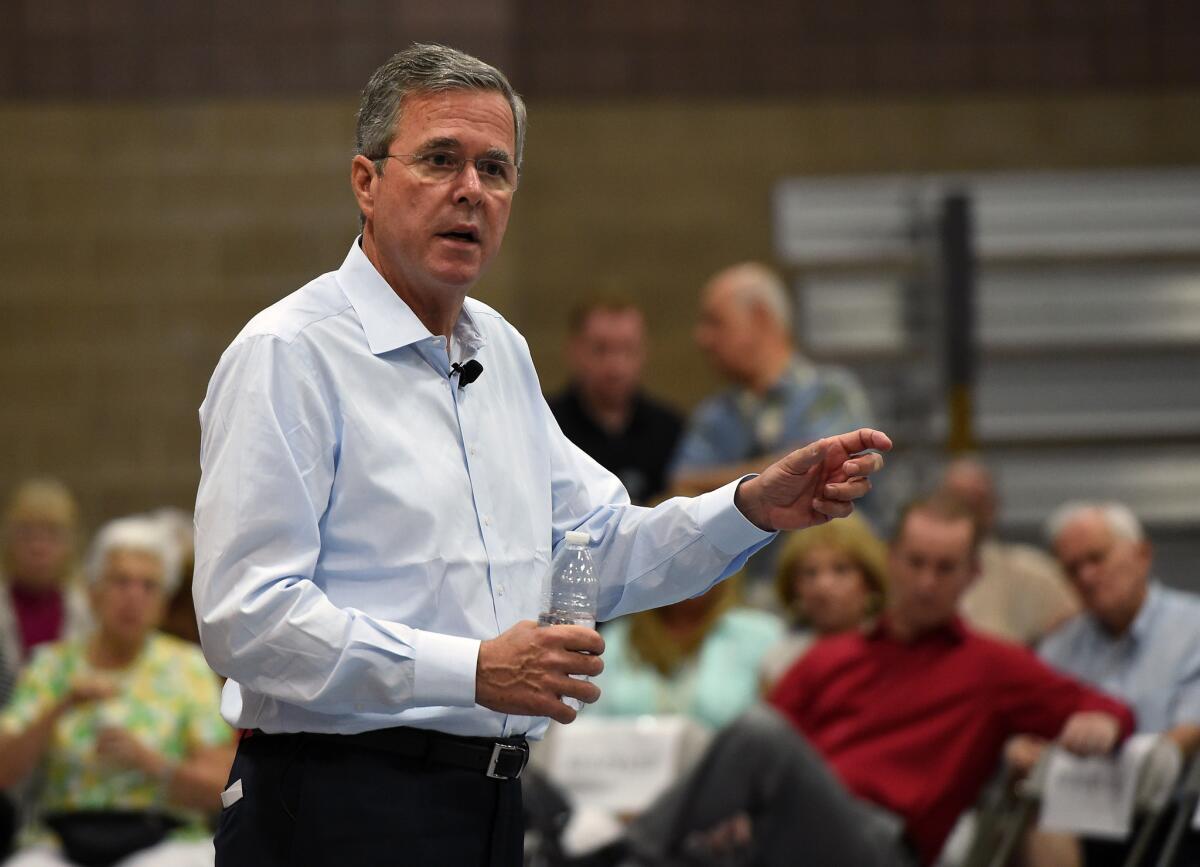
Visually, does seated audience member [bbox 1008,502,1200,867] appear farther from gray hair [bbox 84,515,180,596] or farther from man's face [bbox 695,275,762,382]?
gray hair [bbox 84,515,180,596]

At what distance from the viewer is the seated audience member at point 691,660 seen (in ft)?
15.6

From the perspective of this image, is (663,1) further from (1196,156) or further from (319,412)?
(319,412)

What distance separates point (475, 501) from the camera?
2107 mm

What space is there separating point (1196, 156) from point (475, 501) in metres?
6.65

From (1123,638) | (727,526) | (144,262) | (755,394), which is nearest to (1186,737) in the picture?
(1123,638)

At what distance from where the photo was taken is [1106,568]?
4559 mm

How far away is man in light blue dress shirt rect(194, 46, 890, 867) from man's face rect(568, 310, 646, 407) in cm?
355

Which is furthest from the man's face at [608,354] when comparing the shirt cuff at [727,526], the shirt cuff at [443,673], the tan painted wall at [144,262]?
the shirt cuff at [443,673]

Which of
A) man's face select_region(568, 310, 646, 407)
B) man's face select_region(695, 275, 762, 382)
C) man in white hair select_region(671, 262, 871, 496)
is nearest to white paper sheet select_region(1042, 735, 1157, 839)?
man in white hair select_region(671, 262, 871, 496)

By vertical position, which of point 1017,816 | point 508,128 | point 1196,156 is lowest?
point 1017,816

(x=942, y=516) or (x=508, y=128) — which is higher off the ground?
(x=508, y=128)

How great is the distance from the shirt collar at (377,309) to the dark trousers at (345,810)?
19.5 inches

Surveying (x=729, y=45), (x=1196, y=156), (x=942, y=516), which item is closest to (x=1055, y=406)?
(x=1196, y=156)

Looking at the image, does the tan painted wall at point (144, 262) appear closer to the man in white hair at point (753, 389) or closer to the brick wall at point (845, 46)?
the brick wall at point (845, 46)
